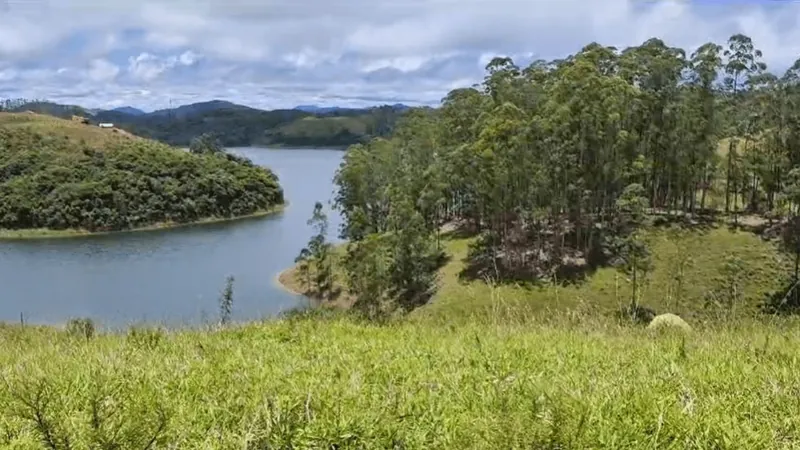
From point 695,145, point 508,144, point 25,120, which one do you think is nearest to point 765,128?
point 695,145

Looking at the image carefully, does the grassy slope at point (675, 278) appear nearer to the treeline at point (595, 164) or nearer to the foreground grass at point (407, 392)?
the treeline at point (595, 164)

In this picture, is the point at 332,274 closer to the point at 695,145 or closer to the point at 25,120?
the point at 695,145

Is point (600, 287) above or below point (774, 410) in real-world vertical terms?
below

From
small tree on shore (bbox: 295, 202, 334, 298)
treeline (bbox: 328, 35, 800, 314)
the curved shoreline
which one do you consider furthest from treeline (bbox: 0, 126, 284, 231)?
treeline (bbox: 328, 35, 800, 314)

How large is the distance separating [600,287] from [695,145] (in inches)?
460

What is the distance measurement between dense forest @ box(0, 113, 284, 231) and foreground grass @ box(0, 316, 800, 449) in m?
95.2

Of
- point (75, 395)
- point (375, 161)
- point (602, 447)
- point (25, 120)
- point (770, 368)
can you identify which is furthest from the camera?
point (25, 120)

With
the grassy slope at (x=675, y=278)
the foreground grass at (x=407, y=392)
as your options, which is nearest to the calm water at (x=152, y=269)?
the grassy slope at (x=675, y=278)

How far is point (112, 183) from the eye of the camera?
99.5m

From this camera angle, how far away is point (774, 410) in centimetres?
327

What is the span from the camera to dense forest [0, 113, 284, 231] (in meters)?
93.0

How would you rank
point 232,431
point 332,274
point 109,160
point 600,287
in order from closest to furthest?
point 232,431 → point 600,287 → point 332,274 → point 109,160

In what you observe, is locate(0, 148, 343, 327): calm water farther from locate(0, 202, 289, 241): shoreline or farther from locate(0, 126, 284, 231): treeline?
locate(0, 126, 284, 231): treeline

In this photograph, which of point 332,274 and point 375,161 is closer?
point 332,274
